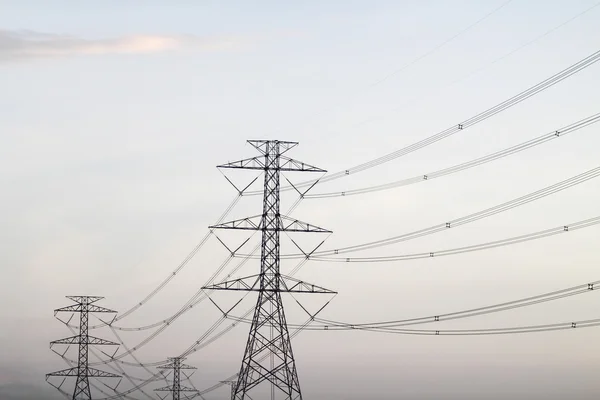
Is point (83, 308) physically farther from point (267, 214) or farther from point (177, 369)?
point (267, 214)

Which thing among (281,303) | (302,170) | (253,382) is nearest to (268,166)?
(302,170)

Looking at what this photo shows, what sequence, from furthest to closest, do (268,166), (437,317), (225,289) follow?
(268,166) → (225,289) → (437,317)

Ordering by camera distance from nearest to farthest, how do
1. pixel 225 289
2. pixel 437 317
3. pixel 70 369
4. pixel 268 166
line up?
pixel 437 317 → pixel 225 289 → pixel 268 166 → pixel 70 369

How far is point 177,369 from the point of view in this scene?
117938 millimetres

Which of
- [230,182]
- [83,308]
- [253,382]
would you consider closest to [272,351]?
[253,382]

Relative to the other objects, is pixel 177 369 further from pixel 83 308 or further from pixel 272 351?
pixel 272 351

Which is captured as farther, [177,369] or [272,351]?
[177,369]

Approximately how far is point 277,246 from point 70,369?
4743 centimetres

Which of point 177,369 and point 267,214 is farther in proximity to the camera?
point 177,369

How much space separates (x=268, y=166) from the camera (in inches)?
2881

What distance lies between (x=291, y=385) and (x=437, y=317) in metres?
12.0

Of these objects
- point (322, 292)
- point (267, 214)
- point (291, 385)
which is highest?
point (267, 214)

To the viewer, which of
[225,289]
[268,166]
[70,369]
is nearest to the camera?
[225,289]

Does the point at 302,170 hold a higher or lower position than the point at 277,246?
higher
